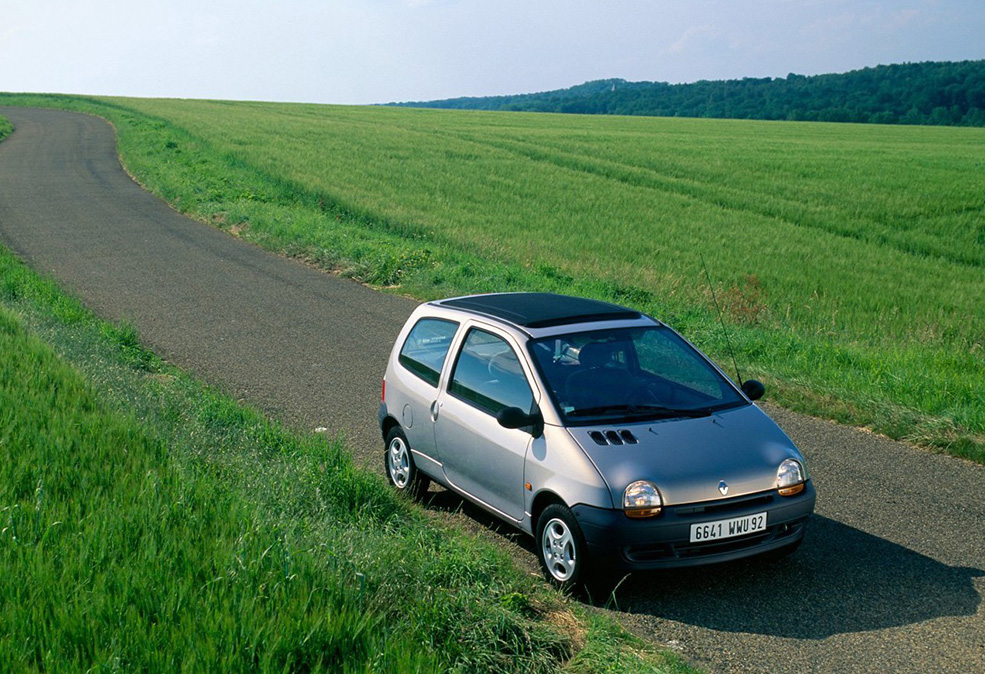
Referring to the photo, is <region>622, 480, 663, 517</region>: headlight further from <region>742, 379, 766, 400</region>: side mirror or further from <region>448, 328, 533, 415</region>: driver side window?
<region>742, 379, 766, 400</region>: side mirror

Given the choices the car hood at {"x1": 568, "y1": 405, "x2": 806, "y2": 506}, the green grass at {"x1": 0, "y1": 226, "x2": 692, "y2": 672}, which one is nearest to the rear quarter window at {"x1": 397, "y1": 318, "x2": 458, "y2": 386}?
the green grass at {"x1": 0, "y1": 226, "x2": 692, "y2": 672}

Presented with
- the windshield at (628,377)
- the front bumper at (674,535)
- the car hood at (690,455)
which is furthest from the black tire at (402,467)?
the front bumper at (674,535)

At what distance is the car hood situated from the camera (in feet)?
18.6

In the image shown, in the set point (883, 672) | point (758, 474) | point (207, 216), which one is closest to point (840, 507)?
point (758, 474)

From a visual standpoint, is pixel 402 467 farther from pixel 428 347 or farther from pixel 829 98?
pixel 829 98

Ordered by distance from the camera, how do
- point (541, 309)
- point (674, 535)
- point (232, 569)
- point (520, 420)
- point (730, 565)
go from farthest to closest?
1. point (541, 309)
2. point (730, 565)
3. point (520, 420)
4. point (674, 535)
5. point (232, 569)

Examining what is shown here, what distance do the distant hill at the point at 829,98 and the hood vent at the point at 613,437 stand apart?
10403 cm

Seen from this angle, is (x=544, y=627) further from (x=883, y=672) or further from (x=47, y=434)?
(x=47, y=434)

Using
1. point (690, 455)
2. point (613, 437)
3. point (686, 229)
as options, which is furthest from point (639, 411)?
point (686, 229)

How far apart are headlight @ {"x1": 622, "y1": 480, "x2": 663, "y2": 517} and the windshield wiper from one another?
718 millimetres

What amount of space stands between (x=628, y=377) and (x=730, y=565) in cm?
133

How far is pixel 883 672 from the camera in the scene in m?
4.86

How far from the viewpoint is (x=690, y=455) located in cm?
587

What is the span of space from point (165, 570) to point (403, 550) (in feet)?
4.31
